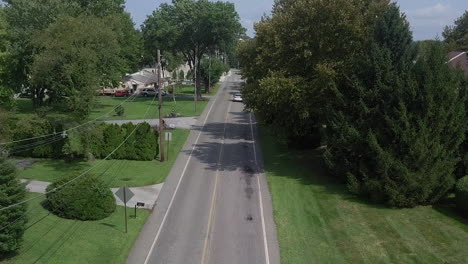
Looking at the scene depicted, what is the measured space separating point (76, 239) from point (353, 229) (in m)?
12.8

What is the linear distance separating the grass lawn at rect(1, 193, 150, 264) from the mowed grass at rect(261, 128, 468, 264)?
7.07m

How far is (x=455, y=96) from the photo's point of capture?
25844mm

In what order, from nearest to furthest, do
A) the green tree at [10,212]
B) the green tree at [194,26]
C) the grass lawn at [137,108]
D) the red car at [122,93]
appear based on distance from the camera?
the green tree at [10,212] < the grass lawn at [137,108] < the green tree at [194,26] < the red car at [122,93]

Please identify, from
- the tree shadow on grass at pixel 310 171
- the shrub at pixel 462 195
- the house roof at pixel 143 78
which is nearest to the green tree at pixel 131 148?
the tree shadow on grass at pixel 310 171

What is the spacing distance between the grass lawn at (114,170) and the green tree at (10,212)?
411 inches

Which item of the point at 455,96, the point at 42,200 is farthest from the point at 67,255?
the point at 455,96

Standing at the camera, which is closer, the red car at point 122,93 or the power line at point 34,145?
the power line at point 34,145

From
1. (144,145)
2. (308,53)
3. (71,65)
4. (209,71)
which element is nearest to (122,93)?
(209,71)

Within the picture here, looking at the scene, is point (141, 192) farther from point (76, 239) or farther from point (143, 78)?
point (143, 78)

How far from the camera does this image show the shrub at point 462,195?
24234 mm

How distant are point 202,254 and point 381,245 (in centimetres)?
782

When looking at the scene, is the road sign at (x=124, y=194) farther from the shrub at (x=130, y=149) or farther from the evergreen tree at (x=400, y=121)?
the shrub at (x=130, y=149)

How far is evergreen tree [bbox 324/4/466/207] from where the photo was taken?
996 inches

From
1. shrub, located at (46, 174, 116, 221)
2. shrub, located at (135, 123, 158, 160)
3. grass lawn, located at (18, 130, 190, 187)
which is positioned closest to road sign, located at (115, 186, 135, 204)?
shrub, located at (46, 174, 116, 221)
